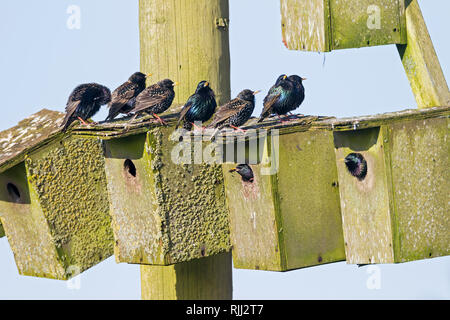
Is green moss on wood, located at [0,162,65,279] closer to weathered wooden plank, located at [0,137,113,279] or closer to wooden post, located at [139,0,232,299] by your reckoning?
weathered wooden plank, located at [0,137,113,279]

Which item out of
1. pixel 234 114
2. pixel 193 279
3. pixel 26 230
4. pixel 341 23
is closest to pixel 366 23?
pixel 341 23

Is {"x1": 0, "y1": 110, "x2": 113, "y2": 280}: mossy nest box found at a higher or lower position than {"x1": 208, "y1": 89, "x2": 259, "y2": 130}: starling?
lower

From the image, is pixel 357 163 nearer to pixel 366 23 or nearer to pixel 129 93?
pixel 366 23

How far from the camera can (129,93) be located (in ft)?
38.1

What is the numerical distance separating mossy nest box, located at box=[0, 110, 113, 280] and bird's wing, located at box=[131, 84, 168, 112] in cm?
65

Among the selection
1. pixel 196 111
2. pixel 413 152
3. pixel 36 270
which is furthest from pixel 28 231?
pixel 413 152

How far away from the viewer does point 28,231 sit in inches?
456

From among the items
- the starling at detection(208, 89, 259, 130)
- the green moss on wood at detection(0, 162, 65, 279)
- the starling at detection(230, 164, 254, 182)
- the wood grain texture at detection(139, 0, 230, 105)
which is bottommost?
the green moss on wood at detection(0, 162, 65, 279)

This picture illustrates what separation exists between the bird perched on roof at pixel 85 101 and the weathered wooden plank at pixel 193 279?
60.8 inches

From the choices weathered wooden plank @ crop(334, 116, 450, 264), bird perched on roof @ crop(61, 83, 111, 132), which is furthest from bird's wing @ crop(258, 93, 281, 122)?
bird perched on roof @ crop(61, 83, 111, 132)

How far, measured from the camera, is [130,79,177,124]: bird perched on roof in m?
11.1

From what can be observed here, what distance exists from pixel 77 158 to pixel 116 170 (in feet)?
1.72

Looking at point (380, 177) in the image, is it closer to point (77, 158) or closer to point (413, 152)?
point (413, 152)

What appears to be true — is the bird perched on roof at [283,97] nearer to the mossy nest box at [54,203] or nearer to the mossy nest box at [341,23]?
the mossy nest box at [341,23]
